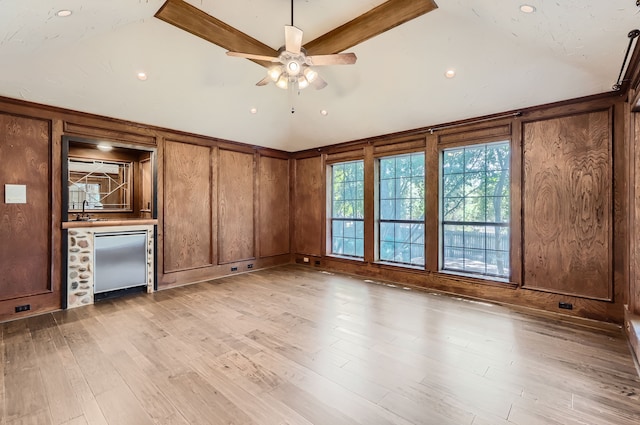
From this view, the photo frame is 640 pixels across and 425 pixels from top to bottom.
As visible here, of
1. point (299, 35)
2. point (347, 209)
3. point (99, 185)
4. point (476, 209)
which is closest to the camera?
point (299, 35)

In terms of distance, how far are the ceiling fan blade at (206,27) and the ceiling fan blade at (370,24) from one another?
77 cm

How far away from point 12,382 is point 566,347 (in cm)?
492

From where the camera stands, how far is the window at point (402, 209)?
17.4 feet

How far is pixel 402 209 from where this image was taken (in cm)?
554

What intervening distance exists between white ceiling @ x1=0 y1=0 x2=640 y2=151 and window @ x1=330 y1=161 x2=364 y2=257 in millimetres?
1373

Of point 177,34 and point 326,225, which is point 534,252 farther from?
point 177,34

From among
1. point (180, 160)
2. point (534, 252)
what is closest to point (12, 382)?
point (180, 160)

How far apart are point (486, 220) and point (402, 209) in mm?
1439

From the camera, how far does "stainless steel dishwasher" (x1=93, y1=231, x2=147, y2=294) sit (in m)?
4.39

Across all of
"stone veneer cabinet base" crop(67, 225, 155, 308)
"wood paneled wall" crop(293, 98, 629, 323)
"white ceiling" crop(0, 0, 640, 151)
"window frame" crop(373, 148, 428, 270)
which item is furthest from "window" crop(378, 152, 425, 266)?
"stone veneer cabinet base" crop(67, 225, 155, 308)

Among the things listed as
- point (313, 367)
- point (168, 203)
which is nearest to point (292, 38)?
point (313, 367)

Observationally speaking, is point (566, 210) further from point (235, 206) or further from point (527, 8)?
point (235, 206)

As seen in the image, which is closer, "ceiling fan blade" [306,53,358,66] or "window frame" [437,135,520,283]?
"ceiling fan blade" [306,53,358,66]

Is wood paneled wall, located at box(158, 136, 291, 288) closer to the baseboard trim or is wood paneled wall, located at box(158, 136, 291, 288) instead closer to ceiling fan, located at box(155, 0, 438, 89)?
ceiling fan, located at box(155, 0, 438, 89)
